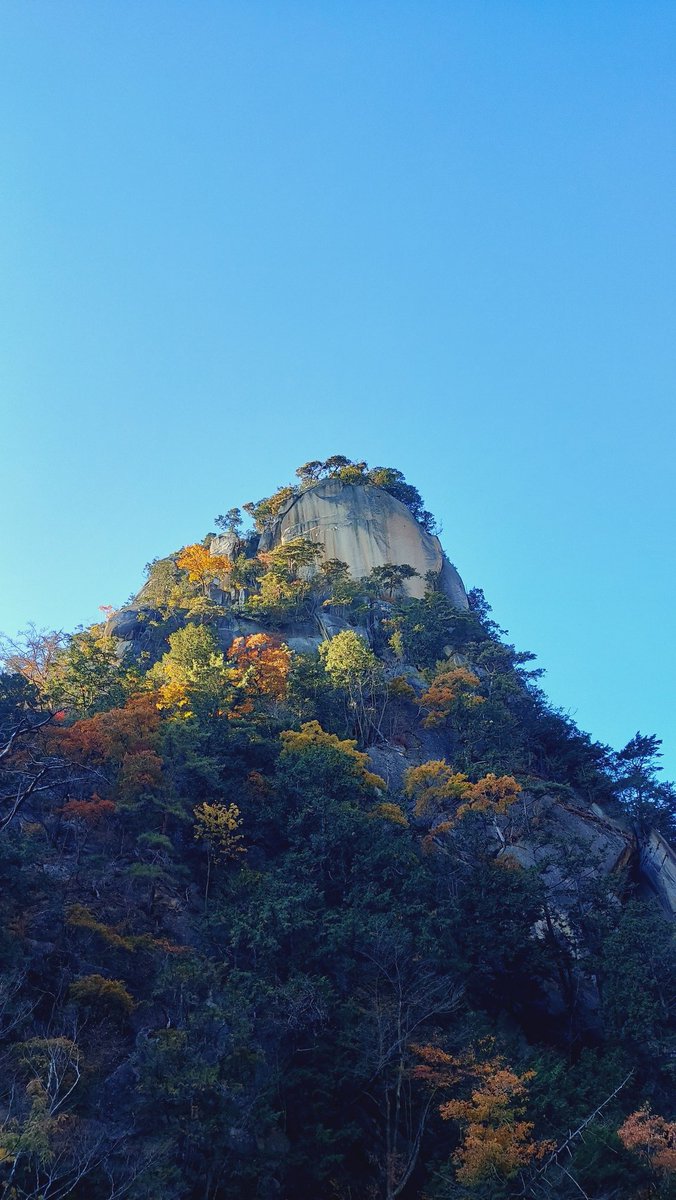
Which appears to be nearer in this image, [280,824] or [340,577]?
[280,824]

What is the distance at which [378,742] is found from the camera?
113 feet

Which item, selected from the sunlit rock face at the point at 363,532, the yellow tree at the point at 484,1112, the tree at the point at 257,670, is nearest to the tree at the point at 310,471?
the sunlit rock face at the point at 363,532

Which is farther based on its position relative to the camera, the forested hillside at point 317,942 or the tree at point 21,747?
the tree at point 21,747

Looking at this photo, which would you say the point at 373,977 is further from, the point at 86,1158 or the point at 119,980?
the point at 86,1158

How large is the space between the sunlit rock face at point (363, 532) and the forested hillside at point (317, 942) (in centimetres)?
1689

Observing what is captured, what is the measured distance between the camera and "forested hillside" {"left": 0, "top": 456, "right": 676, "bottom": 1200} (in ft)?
46.6

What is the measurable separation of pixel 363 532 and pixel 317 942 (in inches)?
1401

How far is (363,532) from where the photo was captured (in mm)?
53219

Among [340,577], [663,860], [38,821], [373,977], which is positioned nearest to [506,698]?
[663,860]

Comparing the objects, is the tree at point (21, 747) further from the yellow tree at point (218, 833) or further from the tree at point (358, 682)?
the tree at point (358, 682)

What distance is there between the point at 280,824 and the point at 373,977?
6359 mm

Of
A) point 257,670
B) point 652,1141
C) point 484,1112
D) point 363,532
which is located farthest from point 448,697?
point 652,1141

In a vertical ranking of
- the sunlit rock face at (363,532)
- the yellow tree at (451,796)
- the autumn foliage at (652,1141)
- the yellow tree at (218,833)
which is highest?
the sunlit rock face at (363,532)

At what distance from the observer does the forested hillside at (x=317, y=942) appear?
14.2 metres
